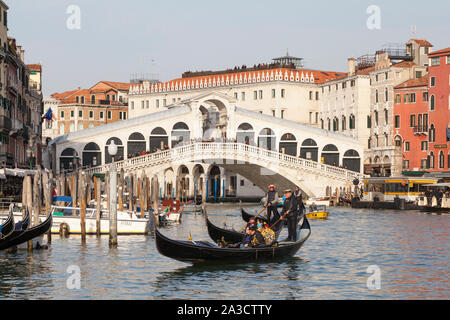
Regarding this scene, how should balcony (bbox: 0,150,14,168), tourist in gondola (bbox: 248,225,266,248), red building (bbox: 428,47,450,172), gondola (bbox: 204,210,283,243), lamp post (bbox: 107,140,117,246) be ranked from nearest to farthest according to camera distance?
1. tourist in gondola (bbox: 248,225,266,248)
2. gondola (bbox: 204,210,283,243)
3. lamp post (bbox: 107,140,117,246)
4. balcony (bbox: 0,150,14,168)
5. red building (bbox: 428,47,450,172)

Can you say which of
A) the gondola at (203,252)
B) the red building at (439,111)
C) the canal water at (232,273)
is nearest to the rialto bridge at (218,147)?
the red building at (439,111)

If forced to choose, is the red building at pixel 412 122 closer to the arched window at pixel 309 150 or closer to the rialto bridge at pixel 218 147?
the rialto bridge at pixel 218 147

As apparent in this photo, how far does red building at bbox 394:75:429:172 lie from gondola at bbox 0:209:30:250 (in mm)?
33676

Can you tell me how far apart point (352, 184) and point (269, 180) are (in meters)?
4.43

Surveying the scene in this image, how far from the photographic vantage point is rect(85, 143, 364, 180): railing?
1783 inches

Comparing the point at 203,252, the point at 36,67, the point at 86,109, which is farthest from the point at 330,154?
the point at 203,252

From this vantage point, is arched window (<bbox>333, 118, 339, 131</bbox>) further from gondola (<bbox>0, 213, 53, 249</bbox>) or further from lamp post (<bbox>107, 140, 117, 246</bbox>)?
gondola (<bbox>0, 213, 53, 249</bbox>)

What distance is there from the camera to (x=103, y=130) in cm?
4891

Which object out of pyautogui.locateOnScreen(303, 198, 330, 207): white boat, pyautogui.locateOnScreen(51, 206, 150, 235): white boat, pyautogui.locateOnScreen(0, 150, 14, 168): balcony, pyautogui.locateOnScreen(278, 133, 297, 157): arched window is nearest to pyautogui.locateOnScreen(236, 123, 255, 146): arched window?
pyautogui.locateOnScreen(278, 133, 297, 157): arched window

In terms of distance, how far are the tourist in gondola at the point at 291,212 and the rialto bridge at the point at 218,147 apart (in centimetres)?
2551

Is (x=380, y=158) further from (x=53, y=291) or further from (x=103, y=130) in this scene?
(x=53, y=291)

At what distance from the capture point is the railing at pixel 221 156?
4528 centimetres

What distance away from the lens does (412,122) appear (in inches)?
2025
